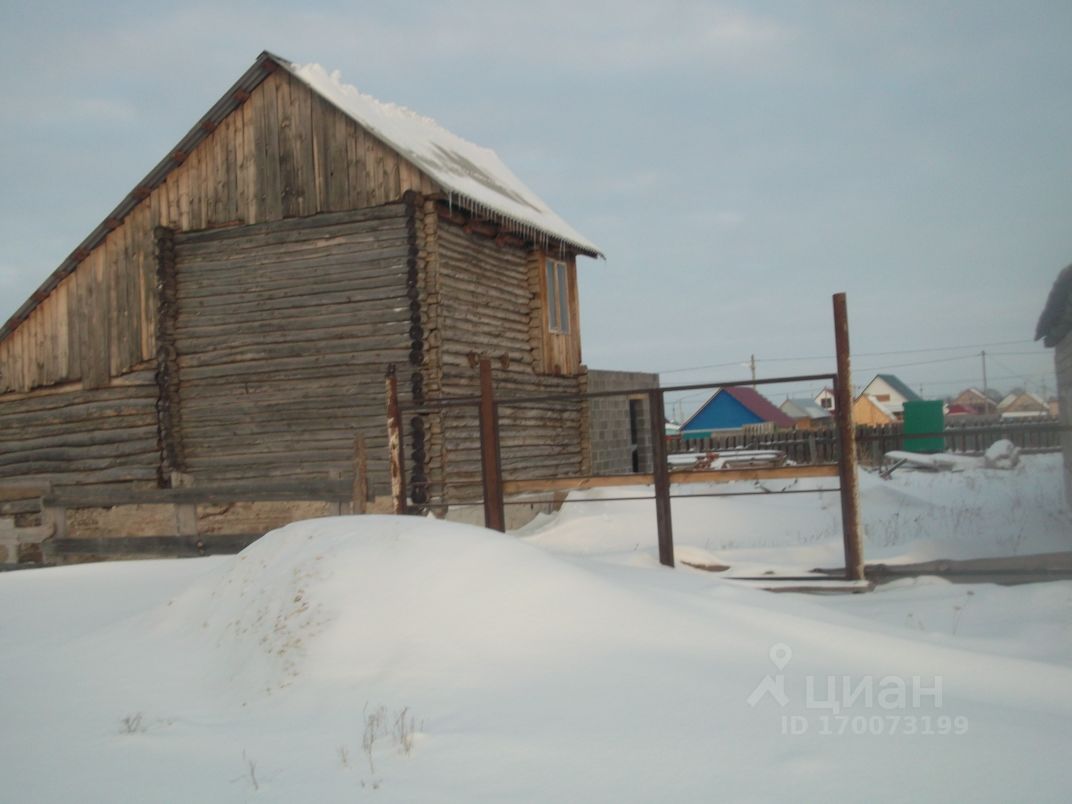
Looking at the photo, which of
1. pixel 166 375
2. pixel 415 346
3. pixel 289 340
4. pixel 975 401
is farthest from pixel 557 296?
pixel 975 401

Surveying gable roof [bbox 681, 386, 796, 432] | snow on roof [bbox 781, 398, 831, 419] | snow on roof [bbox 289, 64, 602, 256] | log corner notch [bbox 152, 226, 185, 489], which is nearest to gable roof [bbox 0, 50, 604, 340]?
snow on roof [bbox 289, 64, 602, 256]

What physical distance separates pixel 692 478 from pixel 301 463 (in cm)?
818

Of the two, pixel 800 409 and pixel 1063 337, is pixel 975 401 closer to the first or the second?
pixel 800 409

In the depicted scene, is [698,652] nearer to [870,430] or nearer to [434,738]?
[434,738]

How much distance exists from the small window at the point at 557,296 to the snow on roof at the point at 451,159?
604 millimetres

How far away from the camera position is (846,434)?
8281 mm

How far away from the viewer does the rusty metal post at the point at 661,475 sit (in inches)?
342

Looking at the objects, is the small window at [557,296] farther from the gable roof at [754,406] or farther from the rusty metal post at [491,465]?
the gable roof at [754,406]

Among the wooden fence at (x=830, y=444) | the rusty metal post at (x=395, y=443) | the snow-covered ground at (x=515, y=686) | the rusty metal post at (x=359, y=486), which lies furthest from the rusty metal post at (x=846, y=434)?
the wooden fence at (x=830, y=444)

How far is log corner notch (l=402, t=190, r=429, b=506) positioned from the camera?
14233mm

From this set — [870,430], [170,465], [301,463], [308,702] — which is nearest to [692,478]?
[308,702]

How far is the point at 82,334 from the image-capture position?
1722 cm

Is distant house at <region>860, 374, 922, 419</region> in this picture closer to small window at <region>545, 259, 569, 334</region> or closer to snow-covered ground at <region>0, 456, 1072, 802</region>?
small window at <region>545, 259, 569, 334</region>

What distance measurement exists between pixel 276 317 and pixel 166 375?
2.21 metres
